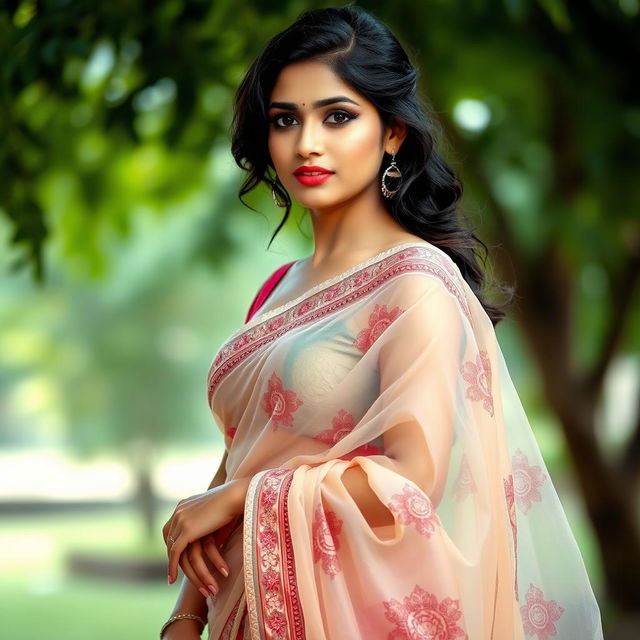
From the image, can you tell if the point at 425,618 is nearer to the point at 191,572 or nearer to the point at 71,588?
the point at 191,572

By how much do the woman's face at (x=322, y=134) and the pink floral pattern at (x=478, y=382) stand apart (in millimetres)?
374

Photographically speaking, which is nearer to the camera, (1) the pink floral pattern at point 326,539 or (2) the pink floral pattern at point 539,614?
(1) the pink floral pattern at point 326,539

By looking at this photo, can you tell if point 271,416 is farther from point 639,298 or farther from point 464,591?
point 639,298

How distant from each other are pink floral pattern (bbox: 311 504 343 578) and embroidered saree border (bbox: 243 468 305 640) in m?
0.04

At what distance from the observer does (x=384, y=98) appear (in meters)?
1.95

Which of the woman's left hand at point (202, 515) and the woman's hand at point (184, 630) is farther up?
the woman's left hand at point (202, 515)

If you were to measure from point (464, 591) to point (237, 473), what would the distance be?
0.45 metres

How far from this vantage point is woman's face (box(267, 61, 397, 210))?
1.91 m

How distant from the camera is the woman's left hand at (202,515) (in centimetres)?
186

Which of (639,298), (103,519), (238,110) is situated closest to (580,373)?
(639,298)

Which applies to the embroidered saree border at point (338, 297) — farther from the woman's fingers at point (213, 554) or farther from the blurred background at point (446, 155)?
the blurred background at point (446, 155)

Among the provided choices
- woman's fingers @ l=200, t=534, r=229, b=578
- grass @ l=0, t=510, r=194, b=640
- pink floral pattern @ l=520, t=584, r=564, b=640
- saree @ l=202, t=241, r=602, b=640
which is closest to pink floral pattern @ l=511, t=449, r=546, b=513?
saree @ l=202, t=241, r=602, b=640

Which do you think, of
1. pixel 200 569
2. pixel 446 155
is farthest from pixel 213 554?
pixel 446 155

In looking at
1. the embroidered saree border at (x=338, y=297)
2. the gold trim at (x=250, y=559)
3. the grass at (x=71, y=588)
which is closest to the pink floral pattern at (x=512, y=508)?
the embroidered saree border at (x=338, y=297)
